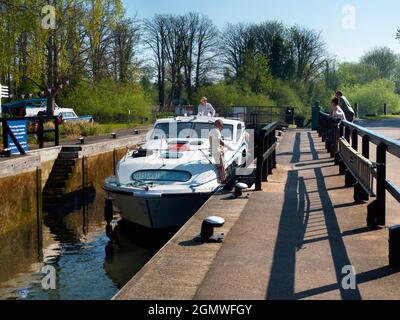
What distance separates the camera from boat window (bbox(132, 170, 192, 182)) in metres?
12.9

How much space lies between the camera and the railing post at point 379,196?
7695 mm

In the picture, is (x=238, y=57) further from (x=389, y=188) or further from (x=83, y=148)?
(x=389, y=188)

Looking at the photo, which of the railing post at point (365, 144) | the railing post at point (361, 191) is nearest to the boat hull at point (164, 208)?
the railing post at point (361, 191)

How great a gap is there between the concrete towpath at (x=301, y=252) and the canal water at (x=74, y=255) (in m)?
2.85

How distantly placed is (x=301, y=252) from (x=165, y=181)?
20.7 feet

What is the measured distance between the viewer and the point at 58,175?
19609 millimetres

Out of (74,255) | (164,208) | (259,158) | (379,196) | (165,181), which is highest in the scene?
(259,158)

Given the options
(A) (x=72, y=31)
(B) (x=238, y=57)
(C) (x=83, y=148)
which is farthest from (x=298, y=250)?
→ (B) (x=238, y=57)

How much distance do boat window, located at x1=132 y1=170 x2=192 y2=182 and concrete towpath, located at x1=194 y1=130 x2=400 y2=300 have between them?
7.22 ft

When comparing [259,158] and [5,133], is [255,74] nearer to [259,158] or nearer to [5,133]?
[5,133]

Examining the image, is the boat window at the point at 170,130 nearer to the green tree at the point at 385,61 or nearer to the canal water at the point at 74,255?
the canal water at the point at 74,255

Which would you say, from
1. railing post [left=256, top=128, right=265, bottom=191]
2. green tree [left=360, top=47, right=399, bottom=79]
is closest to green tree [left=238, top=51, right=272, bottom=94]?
green tree [left=360, top=47, right=399, bottom=79]

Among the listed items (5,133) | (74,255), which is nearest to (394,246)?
(74,255)

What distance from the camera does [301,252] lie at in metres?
6.82
